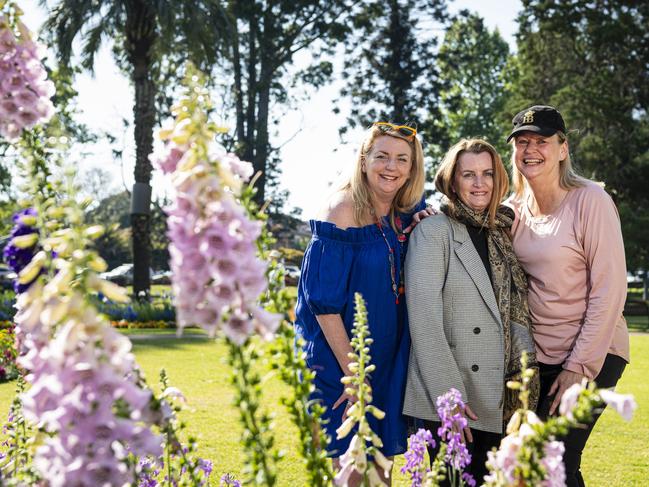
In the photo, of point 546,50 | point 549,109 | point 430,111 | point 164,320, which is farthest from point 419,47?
point 549,109

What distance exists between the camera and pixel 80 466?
1197mm

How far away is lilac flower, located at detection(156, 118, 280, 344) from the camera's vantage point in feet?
4.17

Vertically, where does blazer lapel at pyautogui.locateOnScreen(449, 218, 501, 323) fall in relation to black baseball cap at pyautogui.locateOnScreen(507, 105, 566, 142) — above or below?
below

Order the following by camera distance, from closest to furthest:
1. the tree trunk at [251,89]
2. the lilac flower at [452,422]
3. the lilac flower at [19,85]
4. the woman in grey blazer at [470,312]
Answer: the lilac flower at [19,85] → the lilac flower at [452,422] → the woman in grey blazer at [470,312] → the tree trunk at [251,89]

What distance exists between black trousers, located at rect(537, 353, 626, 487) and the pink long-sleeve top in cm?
5

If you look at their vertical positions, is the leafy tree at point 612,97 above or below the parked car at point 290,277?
above

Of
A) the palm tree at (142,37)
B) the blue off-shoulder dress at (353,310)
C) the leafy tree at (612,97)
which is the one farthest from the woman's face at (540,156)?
the leafy tree at (612,97)

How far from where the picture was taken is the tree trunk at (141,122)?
18234 mm

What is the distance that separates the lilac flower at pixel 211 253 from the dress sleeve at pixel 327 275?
220 centimetres

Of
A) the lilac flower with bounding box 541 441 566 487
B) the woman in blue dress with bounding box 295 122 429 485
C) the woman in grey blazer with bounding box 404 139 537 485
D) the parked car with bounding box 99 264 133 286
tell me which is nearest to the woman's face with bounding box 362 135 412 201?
the woman in blue dress with bounding box 295 122 429 485

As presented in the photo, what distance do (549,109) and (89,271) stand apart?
10.1ft

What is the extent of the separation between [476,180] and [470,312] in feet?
2.34

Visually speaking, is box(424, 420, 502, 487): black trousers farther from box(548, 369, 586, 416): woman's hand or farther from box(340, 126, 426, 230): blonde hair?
box(340, 126, 426, 230): blonde hair

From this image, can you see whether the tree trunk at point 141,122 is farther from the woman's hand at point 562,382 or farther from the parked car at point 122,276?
the parked car at point 122,276
